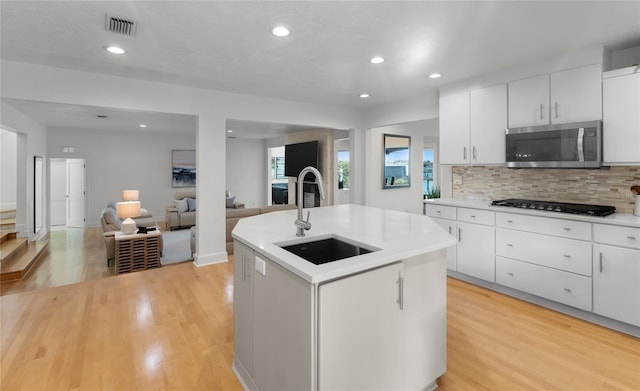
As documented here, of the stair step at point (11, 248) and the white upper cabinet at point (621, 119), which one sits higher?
the white upper cabinet at point (621, 119)

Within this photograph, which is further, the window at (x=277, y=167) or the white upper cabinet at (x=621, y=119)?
the window at (x=277, y=167)

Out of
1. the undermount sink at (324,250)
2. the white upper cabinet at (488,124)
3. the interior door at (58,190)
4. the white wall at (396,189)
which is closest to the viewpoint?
the undermount sink at (324,250)

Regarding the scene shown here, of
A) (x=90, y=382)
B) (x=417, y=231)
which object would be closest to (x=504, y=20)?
(x=417, y=231)

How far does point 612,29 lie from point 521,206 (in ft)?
5.29

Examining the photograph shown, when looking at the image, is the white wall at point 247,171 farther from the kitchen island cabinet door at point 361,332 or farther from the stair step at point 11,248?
the kitchen island cabinet door at point 361,332

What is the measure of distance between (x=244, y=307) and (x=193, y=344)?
86 centimetres

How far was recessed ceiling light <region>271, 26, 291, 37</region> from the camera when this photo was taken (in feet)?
8.05

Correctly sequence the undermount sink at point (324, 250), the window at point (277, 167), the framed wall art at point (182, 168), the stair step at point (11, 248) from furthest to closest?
the window at point (277, 167)
the framed wall art at point (182, 168)
the stair step at point (11, 248)
the undermount sink at point (324, 250)

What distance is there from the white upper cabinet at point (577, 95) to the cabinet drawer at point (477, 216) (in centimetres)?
108

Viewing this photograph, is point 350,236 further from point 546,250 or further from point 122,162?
point 122,162

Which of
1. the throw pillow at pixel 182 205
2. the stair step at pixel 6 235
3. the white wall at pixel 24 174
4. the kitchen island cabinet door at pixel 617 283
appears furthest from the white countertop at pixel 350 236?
the throw pillow at pixel 182 205

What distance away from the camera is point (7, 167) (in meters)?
7.69

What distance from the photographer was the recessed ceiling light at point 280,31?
2453mm

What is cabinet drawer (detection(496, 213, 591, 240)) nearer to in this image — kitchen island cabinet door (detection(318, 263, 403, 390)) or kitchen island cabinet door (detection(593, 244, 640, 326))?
kitchen island cabinet door (detection(593, 244, 640, 326))
